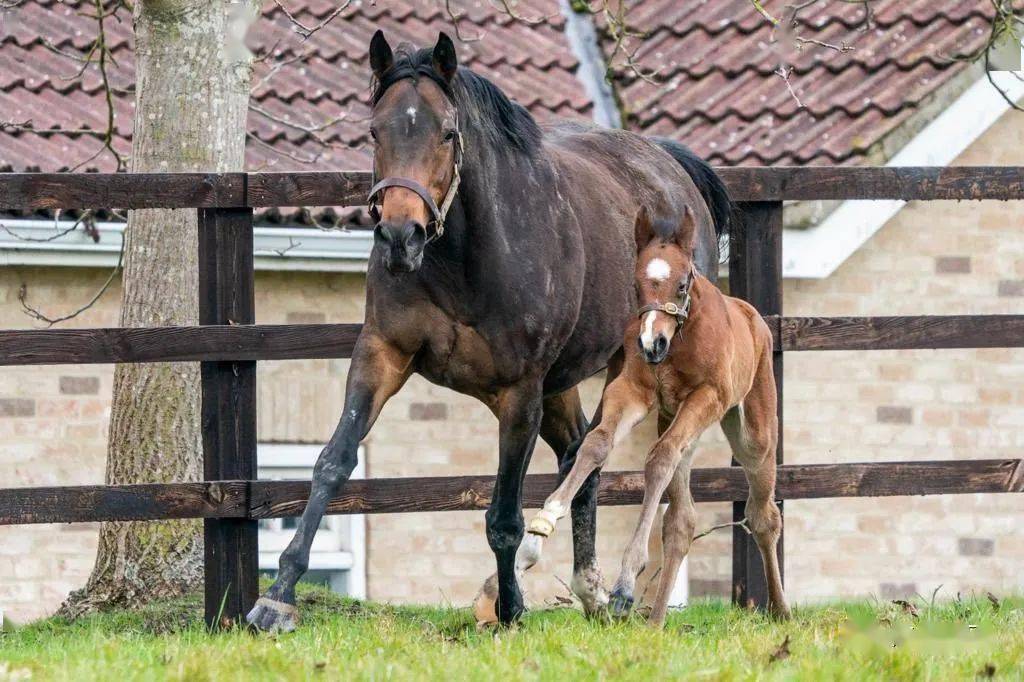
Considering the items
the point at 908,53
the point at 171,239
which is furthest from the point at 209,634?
the point at 908,53

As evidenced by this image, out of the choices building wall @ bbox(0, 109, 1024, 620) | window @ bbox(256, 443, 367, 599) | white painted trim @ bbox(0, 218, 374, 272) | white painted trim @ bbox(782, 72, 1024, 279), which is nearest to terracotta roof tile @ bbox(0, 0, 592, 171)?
white painted trim @ bbox(0, 218, 374, 272)

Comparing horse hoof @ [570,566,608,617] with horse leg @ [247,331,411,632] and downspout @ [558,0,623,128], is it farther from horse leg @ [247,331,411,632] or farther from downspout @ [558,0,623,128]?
downspout @ [558,0,623,128]

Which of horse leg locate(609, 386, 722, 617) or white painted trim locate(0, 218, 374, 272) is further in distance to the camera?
white painted trim locate(0, 218, 374, 272)

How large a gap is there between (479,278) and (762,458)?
140cm

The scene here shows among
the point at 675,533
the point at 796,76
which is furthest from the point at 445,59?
the point at 796,76

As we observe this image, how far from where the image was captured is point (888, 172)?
23.1 ft

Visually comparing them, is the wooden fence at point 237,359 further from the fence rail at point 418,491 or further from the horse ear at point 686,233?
the horse ear at point 686,233

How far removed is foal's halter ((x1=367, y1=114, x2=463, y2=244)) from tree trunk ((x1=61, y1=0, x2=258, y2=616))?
2.20 m

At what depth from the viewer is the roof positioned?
10336 millimetres

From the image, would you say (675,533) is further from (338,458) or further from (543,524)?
(338,458)

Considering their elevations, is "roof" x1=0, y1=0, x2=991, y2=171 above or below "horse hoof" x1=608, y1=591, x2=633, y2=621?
above

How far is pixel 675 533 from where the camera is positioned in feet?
19.3

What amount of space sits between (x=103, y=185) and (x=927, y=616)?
3653mm

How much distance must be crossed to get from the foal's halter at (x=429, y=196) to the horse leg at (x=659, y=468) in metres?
1.07
